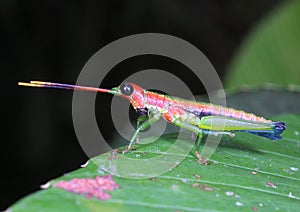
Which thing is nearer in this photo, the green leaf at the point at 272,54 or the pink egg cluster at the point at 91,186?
the pink egg cluster at the point at 91,186

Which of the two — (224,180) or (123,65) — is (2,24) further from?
(224,180)

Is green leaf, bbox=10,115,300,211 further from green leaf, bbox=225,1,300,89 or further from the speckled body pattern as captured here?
green leaf, bbox=225,1,300,89

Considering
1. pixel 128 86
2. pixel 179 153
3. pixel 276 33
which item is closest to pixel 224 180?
pixel 179 153

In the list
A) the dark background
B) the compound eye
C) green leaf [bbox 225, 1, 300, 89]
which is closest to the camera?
the compound eye

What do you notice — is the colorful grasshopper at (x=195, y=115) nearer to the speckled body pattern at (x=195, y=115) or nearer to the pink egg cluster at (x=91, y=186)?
the speckled body pattern at (x=195, y=115)

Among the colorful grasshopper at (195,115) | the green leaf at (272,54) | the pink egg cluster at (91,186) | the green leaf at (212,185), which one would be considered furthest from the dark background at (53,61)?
the pink egg cluster at (91,186)

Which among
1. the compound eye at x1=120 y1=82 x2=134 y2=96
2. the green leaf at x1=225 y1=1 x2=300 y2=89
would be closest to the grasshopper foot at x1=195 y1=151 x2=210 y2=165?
the compound eye at x1=120 y1=82 x2=134 y2=96

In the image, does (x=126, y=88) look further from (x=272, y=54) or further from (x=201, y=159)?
(x=272, y=54)
